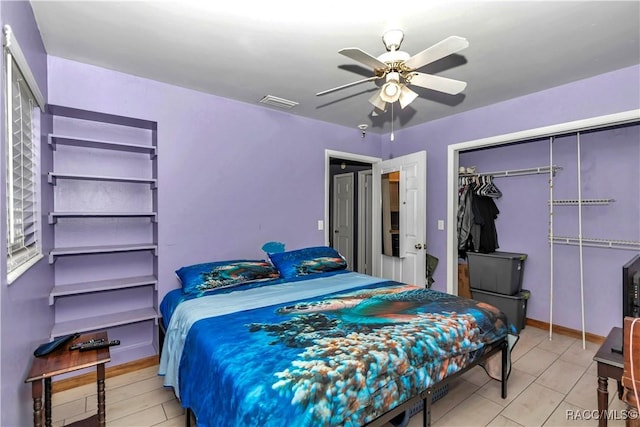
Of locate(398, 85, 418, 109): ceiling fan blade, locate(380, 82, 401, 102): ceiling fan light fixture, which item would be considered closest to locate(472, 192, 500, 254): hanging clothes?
locate(398, 85, 418, 109): ceiling fan blade

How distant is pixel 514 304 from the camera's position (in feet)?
11.5

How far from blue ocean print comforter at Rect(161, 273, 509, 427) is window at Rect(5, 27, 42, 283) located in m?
0.94

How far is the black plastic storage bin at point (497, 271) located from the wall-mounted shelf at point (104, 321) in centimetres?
358

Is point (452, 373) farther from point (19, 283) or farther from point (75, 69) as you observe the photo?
point (75, 69)

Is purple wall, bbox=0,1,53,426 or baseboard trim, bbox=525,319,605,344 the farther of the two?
baseboard trim, bbox=525,319,605,344

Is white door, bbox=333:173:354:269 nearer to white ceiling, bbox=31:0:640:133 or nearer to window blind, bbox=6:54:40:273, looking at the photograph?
white ceiling, bbox=31:0:640:133

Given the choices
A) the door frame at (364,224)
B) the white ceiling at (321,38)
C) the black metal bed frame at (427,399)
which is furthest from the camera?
the door frame at (364,224)

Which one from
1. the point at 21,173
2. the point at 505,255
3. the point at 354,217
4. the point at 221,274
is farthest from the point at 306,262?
the point at 354,217

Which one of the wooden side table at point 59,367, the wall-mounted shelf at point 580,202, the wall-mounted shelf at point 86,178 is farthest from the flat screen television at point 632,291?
the wall-mounted shelf at point 86,178

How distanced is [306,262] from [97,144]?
2095mm

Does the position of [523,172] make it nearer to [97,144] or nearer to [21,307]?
[97,144]

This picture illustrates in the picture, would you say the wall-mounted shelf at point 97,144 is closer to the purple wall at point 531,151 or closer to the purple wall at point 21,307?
the purple wall at point 21,307

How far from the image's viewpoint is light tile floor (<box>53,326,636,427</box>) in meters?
2.01

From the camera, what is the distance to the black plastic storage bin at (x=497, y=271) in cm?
355
